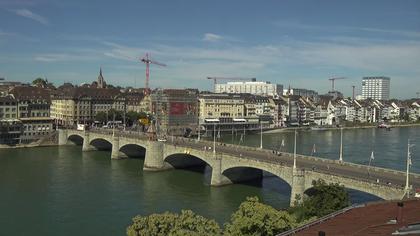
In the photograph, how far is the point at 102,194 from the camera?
5019 centimetres

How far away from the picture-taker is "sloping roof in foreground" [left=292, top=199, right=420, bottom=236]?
55.5 feet

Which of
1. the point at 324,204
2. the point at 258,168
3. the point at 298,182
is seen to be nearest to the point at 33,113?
the point at 258,168

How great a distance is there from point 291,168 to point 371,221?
2518 centimetres

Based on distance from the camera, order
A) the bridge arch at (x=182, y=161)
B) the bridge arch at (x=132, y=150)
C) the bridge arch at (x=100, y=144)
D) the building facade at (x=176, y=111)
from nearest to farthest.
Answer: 1. the bridge arch at (x=182, y=161)
2. the bridge arch at (x=132, y=150)
3. the bridge arch at (x=100, y=144)
4. the building facade at (x=176, y=111)

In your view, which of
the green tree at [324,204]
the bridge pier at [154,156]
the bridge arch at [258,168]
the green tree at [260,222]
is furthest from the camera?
the bridge pier at [154,156]

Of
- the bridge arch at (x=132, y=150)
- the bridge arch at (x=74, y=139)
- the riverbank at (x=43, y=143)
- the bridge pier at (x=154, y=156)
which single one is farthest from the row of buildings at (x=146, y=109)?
the bridge pier at (x=154, y=156)

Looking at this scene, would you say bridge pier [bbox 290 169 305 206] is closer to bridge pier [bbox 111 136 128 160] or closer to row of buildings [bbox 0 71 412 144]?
bridge pier [bbox 111 136 128 160]

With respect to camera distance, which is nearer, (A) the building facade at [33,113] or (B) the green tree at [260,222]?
(B) the green tree at [260,222]

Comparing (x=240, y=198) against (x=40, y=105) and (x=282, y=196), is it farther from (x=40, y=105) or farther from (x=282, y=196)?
(x=40, y=105)

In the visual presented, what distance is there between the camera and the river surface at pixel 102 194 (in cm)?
4022

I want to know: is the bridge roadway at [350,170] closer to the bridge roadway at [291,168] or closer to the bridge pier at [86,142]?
the bridge roadway at [291,168]

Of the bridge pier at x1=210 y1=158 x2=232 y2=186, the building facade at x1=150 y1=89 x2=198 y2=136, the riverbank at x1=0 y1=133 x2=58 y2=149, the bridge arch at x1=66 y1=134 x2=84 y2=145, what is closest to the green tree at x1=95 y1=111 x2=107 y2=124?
the building facade at x1=150 y1=89 x2=198 y2=136

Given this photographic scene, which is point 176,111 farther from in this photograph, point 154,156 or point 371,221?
point 371,221

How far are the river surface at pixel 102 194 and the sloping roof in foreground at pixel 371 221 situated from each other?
64.9 feet
